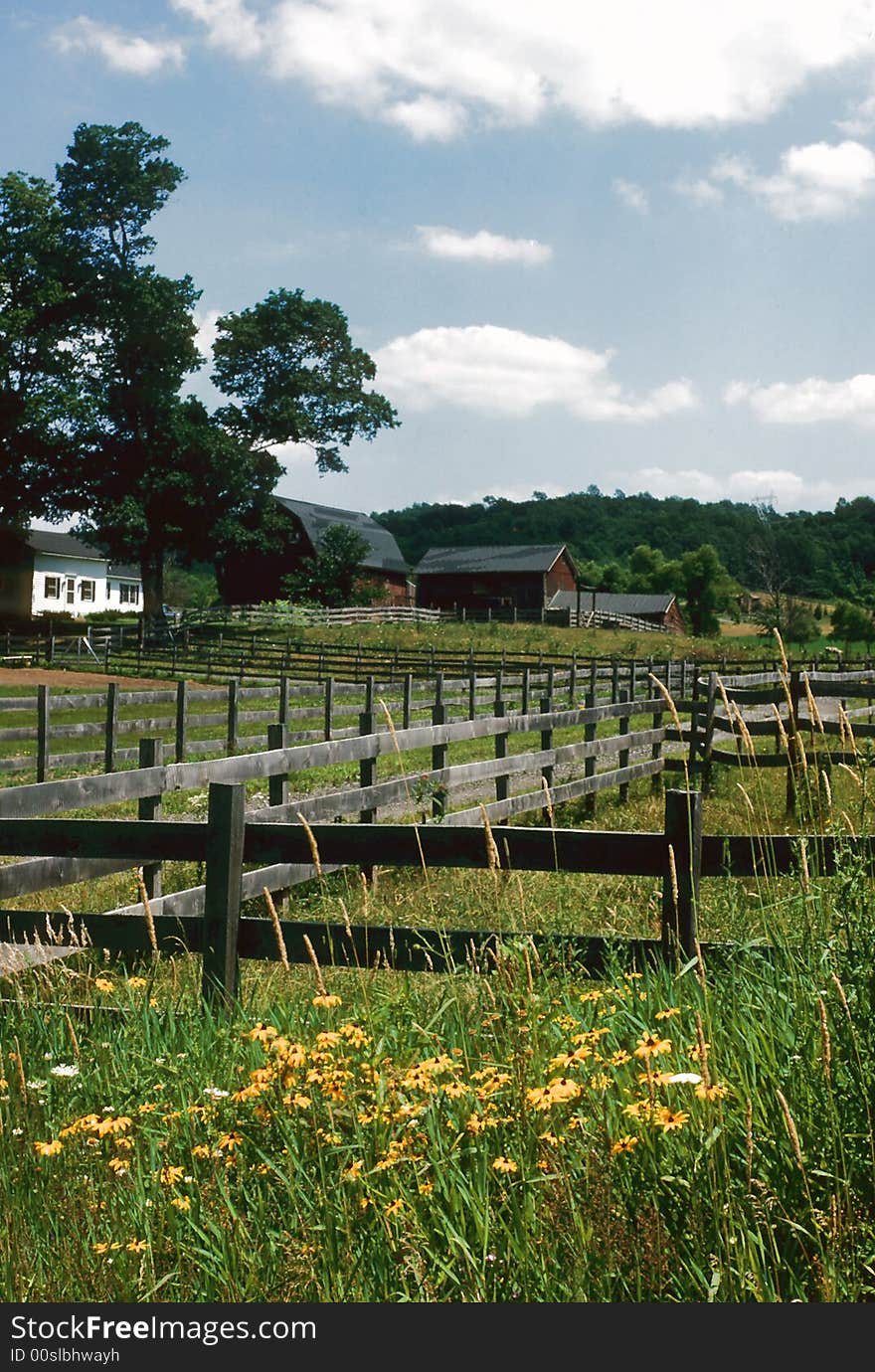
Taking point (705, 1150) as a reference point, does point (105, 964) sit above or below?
below

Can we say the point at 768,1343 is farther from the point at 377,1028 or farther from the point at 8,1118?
the point at 8,1118

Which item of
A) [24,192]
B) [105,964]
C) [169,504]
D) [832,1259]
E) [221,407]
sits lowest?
[105,964]

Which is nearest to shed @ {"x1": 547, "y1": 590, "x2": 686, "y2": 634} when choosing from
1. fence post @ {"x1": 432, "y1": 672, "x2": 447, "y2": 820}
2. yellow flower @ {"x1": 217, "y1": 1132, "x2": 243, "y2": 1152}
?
fence post @ {"x1": 432, "y1": 672, "x2": 447, "y2": 820}

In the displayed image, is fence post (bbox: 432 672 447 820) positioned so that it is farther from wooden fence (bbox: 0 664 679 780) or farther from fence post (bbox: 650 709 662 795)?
fence post (bbox: 650 709 662 795)

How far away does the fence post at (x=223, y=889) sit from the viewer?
4.96 m

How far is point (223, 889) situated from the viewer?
4.96 metres

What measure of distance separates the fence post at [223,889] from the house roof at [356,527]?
67.9 m

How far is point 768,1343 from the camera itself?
2195mm

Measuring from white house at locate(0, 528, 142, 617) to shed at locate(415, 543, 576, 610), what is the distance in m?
21.7

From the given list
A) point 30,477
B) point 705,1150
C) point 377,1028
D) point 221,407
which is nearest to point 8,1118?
point 377,1028

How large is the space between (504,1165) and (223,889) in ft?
8.20

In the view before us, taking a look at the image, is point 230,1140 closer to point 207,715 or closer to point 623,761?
point 207,715

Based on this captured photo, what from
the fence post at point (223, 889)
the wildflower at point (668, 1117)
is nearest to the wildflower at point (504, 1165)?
the wildflower at point (668, 1117)

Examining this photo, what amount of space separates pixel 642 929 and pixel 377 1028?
9.55 feet
